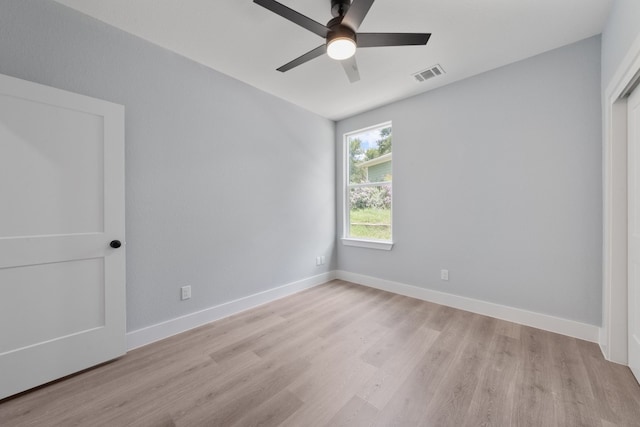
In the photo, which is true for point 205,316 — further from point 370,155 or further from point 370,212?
point 370,155

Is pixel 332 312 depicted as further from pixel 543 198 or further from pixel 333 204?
pixel 543 198

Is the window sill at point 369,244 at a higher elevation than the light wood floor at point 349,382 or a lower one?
higher

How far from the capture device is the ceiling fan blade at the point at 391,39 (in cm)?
159

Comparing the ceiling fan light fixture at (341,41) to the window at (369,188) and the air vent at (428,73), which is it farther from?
the window at (369,188)

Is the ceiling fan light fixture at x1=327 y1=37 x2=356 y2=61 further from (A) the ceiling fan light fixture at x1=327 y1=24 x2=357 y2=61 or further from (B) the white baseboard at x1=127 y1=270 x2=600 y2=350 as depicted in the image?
(B) the white baseboard at x1=127 y1=270 x2=600 y2=350

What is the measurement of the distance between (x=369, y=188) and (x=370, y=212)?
371 millimetres

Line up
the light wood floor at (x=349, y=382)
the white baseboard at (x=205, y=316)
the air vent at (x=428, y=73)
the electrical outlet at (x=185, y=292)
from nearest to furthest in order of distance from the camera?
the light wood floor at (x=349, y=382) → the white baseboard at (x=205, y=316) → the electrical outlet at (x=185, y=292) → the air vent at (x=428, y=73)

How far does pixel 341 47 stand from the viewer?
66.2 inches

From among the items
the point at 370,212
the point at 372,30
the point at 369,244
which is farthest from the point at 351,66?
the point at 369,244

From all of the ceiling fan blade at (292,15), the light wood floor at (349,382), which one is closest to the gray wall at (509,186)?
the light wood floor at (349,382)

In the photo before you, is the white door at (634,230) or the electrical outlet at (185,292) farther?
the electrical outlet at (185,292)

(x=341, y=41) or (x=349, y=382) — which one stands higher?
(x=341, y=41)

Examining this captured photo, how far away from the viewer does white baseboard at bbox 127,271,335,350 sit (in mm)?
2160

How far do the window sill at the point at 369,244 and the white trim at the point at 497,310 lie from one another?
461mm
